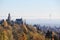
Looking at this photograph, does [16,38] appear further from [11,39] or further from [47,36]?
[47,36]

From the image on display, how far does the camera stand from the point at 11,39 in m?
6.98

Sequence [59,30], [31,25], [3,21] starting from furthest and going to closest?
[3,21] < [31,25] < [59,30]

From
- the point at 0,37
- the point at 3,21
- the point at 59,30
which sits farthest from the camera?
the point at 3,21

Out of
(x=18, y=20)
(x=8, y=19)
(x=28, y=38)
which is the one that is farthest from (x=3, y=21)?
(x=28, y=38)

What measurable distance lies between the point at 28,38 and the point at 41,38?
0.46 m

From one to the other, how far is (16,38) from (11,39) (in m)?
0.21

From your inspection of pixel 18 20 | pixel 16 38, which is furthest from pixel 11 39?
pixel 18 20

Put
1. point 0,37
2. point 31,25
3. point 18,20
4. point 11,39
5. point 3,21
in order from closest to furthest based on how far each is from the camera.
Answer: point 0,37, point 11,39, point 31,25, point 3,21, point 18,20

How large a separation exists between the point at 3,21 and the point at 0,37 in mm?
5602

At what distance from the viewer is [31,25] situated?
1103 cm

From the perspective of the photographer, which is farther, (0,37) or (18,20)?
(18,20)

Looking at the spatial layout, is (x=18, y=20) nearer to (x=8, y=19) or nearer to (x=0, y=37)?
(x=8, y=19)

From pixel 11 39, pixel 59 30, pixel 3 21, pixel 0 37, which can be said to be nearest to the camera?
pixel 0 37

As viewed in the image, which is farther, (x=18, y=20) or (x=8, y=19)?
(x=18, y=20)
